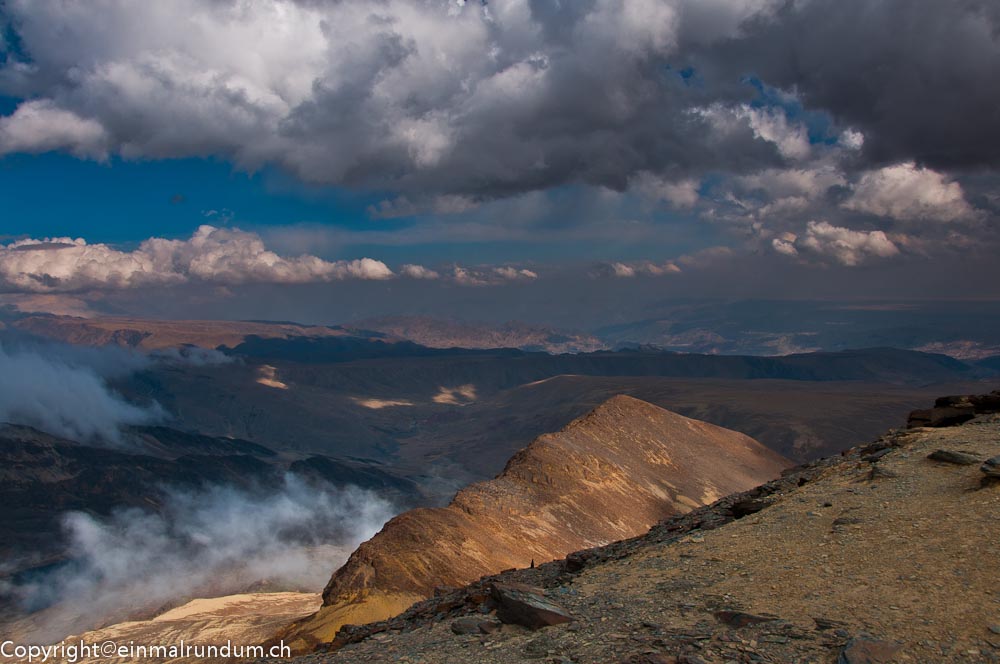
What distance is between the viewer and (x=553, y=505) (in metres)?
83.1

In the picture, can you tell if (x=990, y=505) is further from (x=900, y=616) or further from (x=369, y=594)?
(x=369, y=594)

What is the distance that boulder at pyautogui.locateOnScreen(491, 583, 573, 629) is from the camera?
1742cm

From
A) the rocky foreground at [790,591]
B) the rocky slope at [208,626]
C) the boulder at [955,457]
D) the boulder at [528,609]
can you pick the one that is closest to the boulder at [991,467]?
the rocky foreground at [790,591]

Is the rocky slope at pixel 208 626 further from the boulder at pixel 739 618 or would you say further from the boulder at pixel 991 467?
the boulder at pixel 991 467

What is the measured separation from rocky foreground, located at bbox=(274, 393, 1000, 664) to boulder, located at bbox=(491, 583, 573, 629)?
0.04 meters

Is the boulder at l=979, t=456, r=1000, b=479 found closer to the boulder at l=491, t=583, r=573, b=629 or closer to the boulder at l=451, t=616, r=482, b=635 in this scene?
the boulder at l=491, t=583, r=573, b=629

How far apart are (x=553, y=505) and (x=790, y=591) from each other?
223 feet

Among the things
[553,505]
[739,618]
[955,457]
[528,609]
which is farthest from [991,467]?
[553,505]

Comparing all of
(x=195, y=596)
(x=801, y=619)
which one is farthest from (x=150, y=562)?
(x=801, y=619)

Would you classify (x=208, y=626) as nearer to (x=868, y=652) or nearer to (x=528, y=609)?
(x=528, y=609)

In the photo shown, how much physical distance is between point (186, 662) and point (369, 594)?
29645 mm

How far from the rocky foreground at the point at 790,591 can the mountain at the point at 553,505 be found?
80.1 ft

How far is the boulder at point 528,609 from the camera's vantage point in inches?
686

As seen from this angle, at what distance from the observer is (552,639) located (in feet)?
53.7
